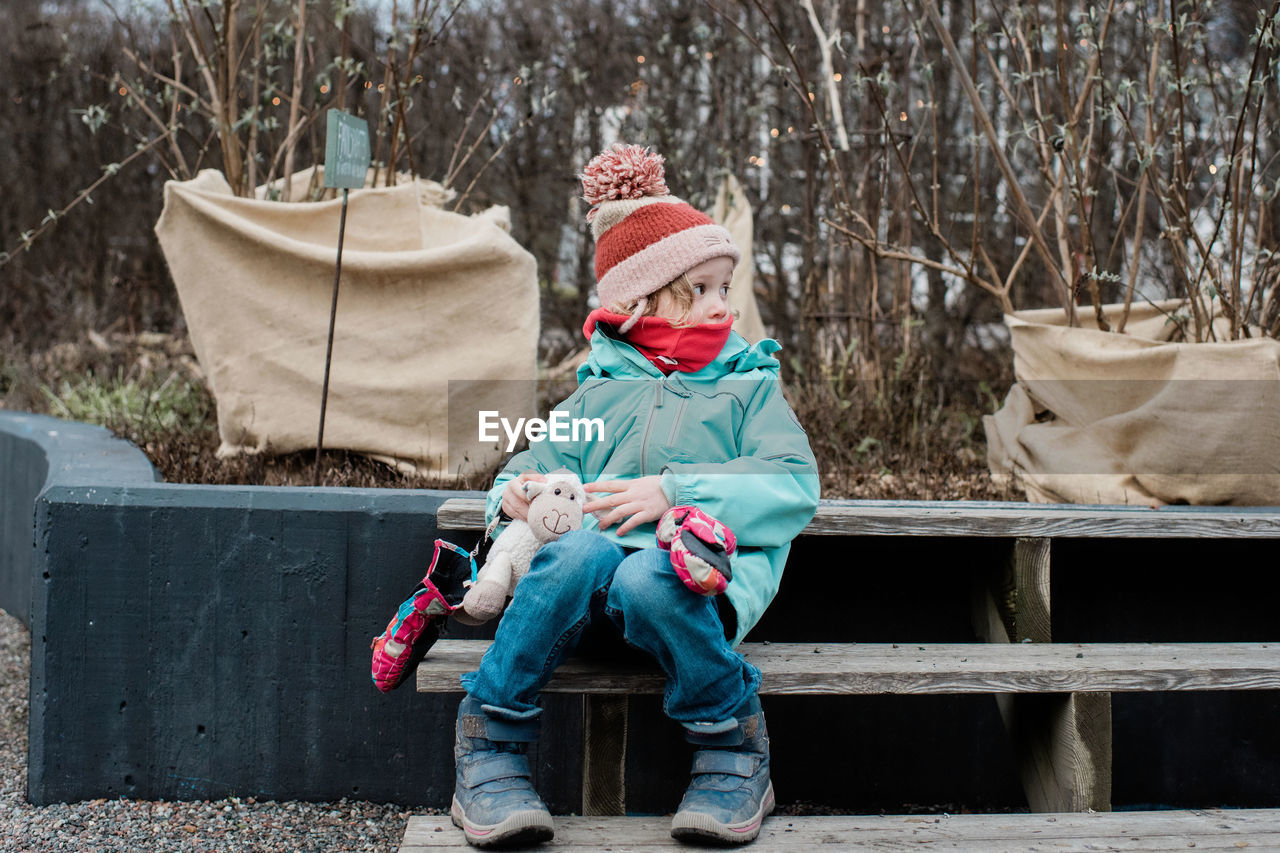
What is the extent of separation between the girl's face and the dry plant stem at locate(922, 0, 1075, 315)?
941 mm

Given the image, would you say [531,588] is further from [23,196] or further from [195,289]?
[23,196]

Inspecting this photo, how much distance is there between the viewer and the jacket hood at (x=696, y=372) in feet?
6.70

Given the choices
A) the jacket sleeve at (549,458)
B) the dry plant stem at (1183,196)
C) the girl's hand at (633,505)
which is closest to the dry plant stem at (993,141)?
the dry plant stem at (1183,196)

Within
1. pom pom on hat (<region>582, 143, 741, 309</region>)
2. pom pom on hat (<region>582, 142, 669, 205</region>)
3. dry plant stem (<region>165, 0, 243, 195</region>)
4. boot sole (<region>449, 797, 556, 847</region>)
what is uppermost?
dry plant stem (<region>165, 0, 243, 195</region>)

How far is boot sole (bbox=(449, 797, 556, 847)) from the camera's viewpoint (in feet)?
5.39

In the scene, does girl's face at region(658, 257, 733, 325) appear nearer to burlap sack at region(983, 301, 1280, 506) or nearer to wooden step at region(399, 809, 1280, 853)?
wooden step at region(399, 809, 1280, 853)

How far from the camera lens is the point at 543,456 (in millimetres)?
2047

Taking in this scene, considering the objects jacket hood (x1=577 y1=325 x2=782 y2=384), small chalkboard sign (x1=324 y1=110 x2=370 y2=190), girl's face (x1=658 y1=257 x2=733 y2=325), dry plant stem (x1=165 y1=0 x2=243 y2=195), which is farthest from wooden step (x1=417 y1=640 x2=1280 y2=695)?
dry plant stem (x1=165 y1=0 x2=243 y2=195)

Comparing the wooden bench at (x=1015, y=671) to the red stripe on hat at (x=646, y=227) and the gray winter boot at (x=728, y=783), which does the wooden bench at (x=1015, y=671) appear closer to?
the gray winter boot at (x=728, y=783)

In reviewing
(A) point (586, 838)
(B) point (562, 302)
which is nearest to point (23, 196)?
(B) point (562, 302)

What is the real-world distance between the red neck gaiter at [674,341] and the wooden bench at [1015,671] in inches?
16.8

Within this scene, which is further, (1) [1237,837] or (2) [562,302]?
(2) [562,302]

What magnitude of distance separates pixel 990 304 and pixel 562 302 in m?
2.55

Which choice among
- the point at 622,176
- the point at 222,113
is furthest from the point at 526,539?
the point at 222,113
